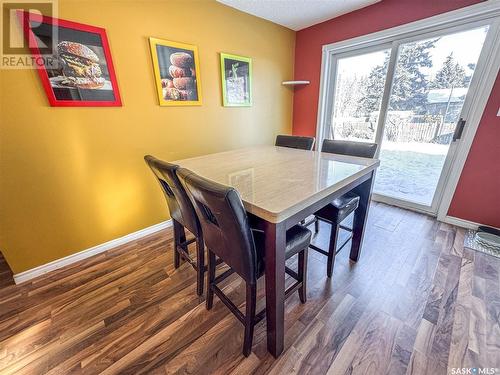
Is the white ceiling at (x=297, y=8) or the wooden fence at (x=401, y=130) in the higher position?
the white ceiling at (x=297, y=8)

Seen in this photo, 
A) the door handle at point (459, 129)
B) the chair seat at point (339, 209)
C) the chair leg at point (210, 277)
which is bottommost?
the chair leg at point (210, 277)

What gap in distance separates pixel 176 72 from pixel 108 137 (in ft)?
3.10

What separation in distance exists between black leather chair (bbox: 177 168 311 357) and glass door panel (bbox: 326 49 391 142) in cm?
248

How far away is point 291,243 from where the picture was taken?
109 cm

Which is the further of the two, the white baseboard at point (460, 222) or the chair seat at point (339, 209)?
the white baseboard at point (460, 222)

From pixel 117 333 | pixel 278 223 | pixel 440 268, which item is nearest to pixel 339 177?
pixel 278 223

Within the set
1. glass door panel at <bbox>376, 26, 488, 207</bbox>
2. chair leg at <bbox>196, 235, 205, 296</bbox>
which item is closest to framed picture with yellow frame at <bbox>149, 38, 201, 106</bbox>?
chair leg at <bbox>196, 235, 205, 296</bbox>

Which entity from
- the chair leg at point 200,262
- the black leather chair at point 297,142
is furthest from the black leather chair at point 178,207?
the black leather chair at point 297,142

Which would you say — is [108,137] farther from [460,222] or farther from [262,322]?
[460,222]

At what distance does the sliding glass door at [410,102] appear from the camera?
83.9 inches

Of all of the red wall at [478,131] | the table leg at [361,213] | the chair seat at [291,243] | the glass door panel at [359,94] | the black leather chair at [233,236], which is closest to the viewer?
the black leather chair at [233,236]

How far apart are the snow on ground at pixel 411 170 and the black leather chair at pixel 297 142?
1268 mm

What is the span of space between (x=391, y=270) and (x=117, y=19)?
3.13 metres

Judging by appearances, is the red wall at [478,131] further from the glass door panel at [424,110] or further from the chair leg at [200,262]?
the chair leg at [200,262]
